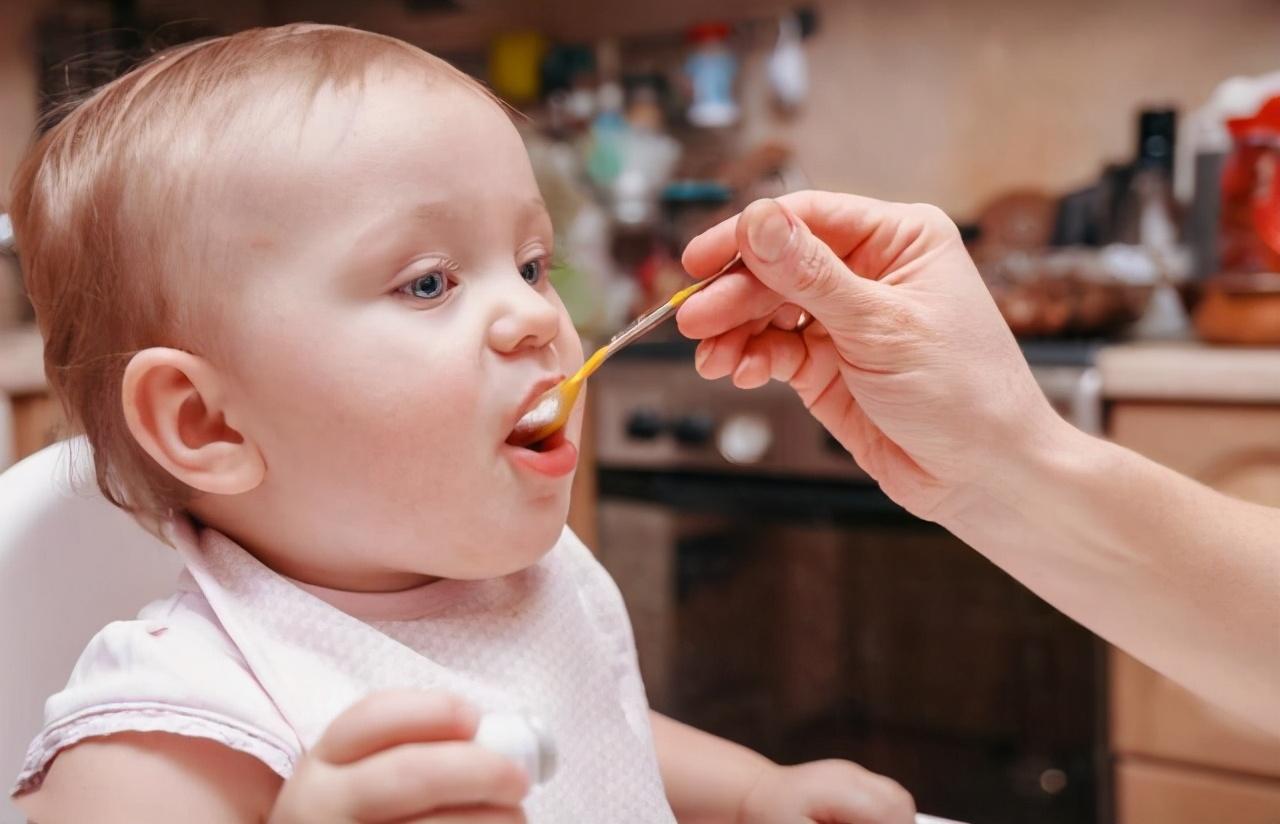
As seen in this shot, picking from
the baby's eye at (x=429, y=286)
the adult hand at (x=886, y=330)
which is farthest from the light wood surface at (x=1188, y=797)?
the baby's eye at (x=429, y=286)

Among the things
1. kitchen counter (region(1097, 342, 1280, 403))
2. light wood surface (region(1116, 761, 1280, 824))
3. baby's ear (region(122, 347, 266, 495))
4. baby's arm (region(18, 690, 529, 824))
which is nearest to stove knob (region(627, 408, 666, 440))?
kitchen counter (region(1097, 342, 1280, 403))

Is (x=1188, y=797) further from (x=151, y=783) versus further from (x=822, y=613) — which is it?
(x=151, y=783)

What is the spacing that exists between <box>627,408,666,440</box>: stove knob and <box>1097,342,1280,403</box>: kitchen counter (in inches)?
26.0

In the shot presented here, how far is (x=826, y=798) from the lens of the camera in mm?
706

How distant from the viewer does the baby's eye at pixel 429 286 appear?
62 cm

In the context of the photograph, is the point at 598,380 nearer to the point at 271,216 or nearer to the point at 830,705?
the point at 830,705

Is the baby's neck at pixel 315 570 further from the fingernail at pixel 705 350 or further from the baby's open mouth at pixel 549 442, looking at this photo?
the fingernail at pixel 705 350

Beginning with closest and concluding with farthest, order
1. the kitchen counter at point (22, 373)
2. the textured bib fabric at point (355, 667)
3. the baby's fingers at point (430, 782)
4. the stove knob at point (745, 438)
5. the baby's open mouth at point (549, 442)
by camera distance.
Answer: the baby's fingers at point (430, 782) < the textured bib fabric at point (355, 667) < the baby's open mouth at point (549, 442) < the kitchen counter at point (22, 373) < the stove knob at point (745, 438)

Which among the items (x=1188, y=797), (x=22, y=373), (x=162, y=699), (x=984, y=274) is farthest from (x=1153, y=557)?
(x=22, y=373)

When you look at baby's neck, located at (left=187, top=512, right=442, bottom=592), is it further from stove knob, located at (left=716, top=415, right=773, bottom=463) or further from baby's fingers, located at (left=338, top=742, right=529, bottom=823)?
stove knob, located at (left=716, top=415, right=773, bottom=463)

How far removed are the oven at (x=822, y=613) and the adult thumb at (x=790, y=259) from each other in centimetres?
93

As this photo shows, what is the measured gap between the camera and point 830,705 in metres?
1.73

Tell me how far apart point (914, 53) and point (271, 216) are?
1841 mm

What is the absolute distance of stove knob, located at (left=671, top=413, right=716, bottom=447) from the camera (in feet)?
5.88
